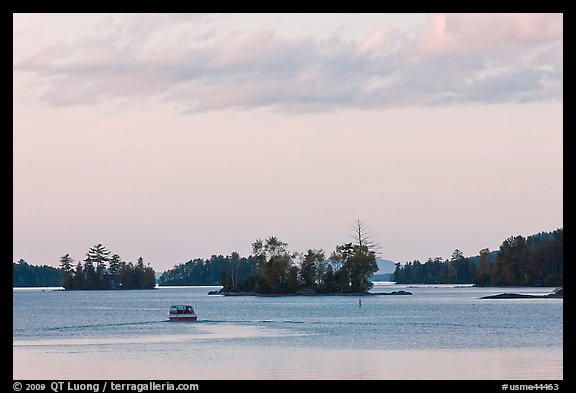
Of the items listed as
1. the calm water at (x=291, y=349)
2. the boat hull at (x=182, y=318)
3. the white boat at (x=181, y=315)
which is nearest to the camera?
the calm water at (x=291, y=349)

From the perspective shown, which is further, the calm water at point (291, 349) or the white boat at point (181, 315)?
the white boat at point (181, 315)

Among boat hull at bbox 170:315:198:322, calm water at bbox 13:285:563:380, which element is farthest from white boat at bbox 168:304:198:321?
calm water at bbox 13:285:563:380

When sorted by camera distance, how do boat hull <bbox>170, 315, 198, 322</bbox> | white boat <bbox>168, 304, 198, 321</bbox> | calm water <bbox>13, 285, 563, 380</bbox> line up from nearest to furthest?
calm water <bbox>13, 285, 563, 380</bbox> → boat hull <bbox>170, 315, 198, 322</bbox> → white boat <bbox>168, 304, 198, 321</bbox>

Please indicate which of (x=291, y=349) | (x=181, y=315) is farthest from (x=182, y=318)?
(x=291, y=349)

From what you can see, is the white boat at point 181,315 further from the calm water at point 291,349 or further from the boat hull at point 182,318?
the calm water at point 291,349

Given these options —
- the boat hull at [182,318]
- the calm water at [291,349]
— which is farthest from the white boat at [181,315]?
the calm water at [291,349]

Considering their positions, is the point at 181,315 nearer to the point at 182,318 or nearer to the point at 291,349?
the point at 182,318

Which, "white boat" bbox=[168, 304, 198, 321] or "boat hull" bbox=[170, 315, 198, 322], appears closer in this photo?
"boat hull" bbox=[170, 315, 198, 322]

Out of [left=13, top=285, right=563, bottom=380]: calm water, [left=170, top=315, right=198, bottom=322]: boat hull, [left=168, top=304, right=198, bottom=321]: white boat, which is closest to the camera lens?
[left=13, top=285, right=563, bottom=380]: calm water

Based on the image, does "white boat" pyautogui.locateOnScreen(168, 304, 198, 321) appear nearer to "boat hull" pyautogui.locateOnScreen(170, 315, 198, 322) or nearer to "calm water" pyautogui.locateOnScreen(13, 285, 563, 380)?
"boat hull" pyautogui.locateOnScreen(170, 315, 198, 322)
